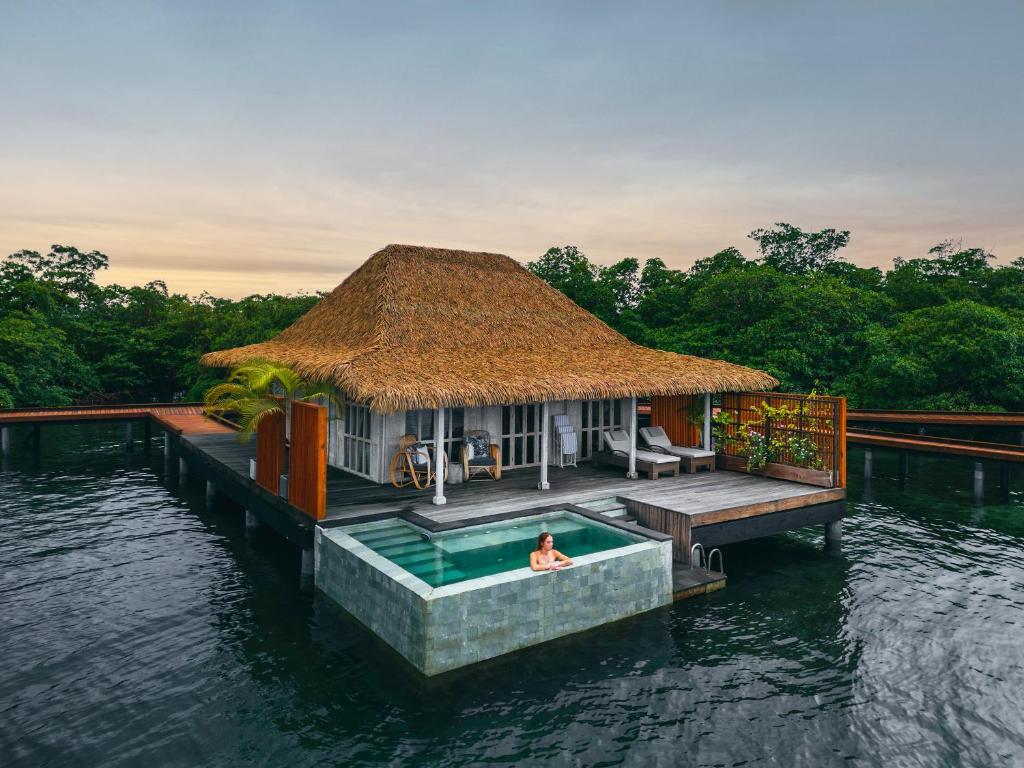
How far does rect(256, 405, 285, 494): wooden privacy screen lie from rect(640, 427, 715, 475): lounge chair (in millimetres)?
7979

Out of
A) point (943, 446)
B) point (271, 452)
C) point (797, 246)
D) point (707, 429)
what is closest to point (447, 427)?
point (271, 452)

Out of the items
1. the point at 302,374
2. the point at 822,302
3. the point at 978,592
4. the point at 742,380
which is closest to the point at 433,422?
the point at 302,374

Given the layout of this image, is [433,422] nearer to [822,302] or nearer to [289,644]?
[289,644]

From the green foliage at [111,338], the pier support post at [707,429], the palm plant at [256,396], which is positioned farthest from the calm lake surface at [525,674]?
the green foliage at [111,338]

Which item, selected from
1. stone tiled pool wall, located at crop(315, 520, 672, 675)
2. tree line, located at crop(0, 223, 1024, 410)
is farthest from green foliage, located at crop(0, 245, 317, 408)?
stone tiled pool wall, located at crop(315, 520, 672, 675)

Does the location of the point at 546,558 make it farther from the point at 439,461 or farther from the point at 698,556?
the point at 698,556

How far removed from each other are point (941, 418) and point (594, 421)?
1536 centimetres

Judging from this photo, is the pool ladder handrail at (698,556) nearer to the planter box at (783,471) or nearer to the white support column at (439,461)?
Answer: the planter box at (783,471)

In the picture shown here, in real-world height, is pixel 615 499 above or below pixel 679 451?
below

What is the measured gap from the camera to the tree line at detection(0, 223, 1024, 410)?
2511cm

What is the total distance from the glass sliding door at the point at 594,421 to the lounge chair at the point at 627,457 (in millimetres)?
366

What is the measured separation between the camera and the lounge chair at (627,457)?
Answer: 13.4 metres

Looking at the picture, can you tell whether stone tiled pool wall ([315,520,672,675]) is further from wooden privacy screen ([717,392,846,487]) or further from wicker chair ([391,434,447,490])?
wooden privacy screen ([717,392,846,487])

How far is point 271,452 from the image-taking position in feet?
39.0
